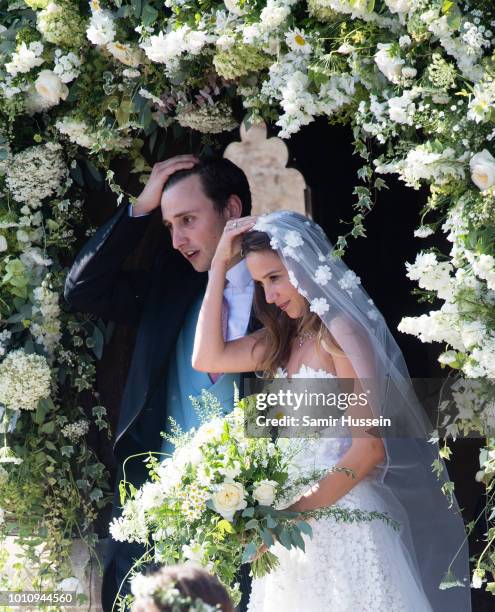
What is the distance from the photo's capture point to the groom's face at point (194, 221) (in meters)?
4.45

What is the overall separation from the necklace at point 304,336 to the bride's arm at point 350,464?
0.46 feet

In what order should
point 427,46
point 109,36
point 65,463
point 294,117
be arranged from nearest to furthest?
point 427,46, point 294,117, point 109,36, point 65,463

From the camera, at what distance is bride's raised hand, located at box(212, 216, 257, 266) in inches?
168

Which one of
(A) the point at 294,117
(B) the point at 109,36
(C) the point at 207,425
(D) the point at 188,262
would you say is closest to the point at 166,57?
(B) the point at 109,36

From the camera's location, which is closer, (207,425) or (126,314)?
(207,425)

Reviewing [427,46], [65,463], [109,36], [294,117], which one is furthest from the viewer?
[65,463]

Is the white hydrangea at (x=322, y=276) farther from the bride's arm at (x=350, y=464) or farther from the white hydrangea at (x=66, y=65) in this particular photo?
the white hydrangea at (x=66, y=65)

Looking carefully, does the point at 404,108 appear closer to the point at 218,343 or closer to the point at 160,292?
the point at 218,343

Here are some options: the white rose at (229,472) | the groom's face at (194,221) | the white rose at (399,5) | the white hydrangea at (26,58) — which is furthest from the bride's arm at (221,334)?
the white rose at (399,5)

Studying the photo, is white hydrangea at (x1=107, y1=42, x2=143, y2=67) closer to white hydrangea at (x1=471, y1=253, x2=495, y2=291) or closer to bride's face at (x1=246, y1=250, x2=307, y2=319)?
bride's face at (x1=246, y1=250, x2=307, y2=319)

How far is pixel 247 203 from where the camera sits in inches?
175

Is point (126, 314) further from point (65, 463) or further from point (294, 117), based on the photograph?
point (294, 117)

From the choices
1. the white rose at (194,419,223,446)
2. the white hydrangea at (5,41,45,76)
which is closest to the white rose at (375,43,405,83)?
the white rose at (194,419,223,446)

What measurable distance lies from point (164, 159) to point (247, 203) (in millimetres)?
442
